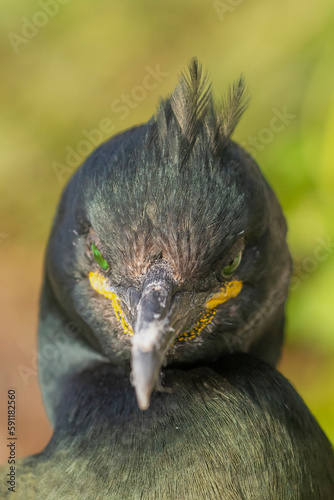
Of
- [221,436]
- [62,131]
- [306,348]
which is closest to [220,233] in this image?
[221,436]

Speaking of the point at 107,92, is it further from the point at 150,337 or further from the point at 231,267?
the point at 150,337

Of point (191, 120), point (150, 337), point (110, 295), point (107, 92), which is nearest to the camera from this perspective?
point (150, 337)

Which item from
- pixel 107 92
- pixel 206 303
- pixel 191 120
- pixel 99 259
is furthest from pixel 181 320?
pixel 107 92

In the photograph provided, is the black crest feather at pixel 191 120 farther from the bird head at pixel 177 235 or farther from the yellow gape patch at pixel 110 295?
the yellow gape patch at pixel 110 295

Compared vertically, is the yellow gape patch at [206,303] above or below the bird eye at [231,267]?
below

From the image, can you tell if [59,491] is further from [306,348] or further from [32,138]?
[32,138]

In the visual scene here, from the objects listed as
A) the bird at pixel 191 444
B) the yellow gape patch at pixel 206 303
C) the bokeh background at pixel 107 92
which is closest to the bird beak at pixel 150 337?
the yellow gape patch at pixel 206 303
